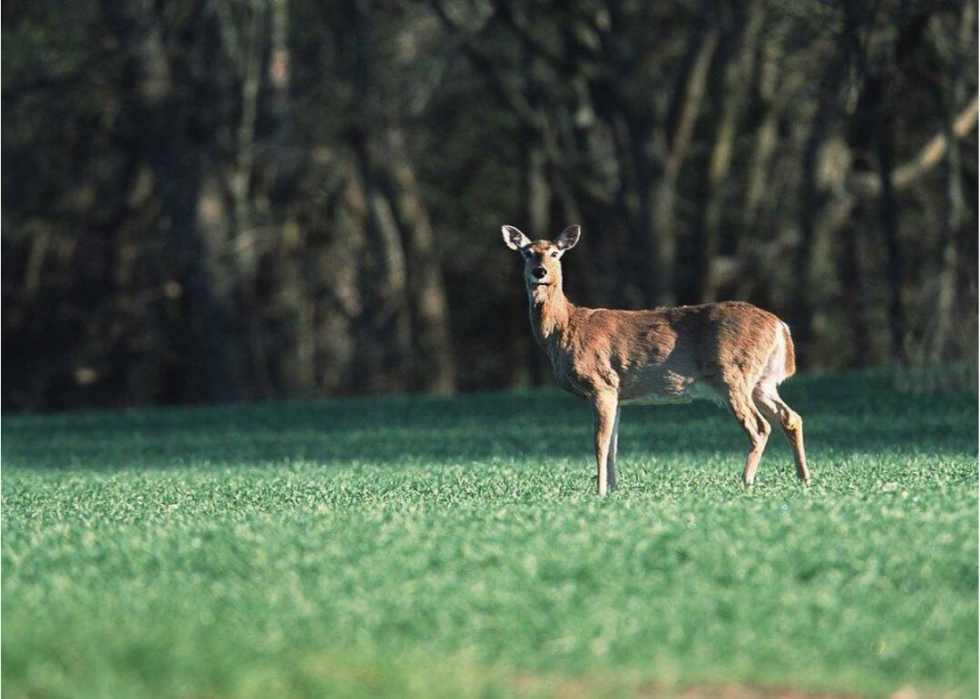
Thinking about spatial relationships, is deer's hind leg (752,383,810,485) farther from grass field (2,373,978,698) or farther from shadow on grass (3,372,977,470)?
shadow on grass (3,372,977,470)

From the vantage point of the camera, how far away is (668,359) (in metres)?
11.3

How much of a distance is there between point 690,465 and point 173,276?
22746mm

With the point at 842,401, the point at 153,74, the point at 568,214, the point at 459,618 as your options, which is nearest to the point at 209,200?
the point at 153,74

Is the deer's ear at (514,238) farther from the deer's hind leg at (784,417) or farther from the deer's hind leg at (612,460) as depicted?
the deer's hind leg at (784,417)

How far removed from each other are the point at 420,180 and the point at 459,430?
58.7 ft

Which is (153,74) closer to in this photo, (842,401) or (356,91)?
(356,91)

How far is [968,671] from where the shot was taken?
634cm

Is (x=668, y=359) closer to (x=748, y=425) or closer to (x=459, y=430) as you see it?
(x=748, y=425)

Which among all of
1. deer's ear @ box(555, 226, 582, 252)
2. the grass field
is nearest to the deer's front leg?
the grass field

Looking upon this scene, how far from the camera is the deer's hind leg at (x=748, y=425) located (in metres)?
11.2

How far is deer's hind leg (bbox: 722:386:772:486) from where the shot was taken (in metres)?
11.2

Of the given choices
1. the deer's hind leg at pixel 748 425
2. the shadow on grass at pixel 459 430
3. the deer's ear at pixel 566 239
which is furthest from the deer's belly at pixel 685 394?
the shadow on grass at pixel 459 430

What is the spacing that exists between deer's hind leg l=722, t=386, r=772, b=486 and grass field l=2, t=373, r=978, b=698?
141 millimetres

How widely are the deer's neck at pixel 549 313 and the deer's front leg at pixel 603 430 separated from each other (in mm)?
523
